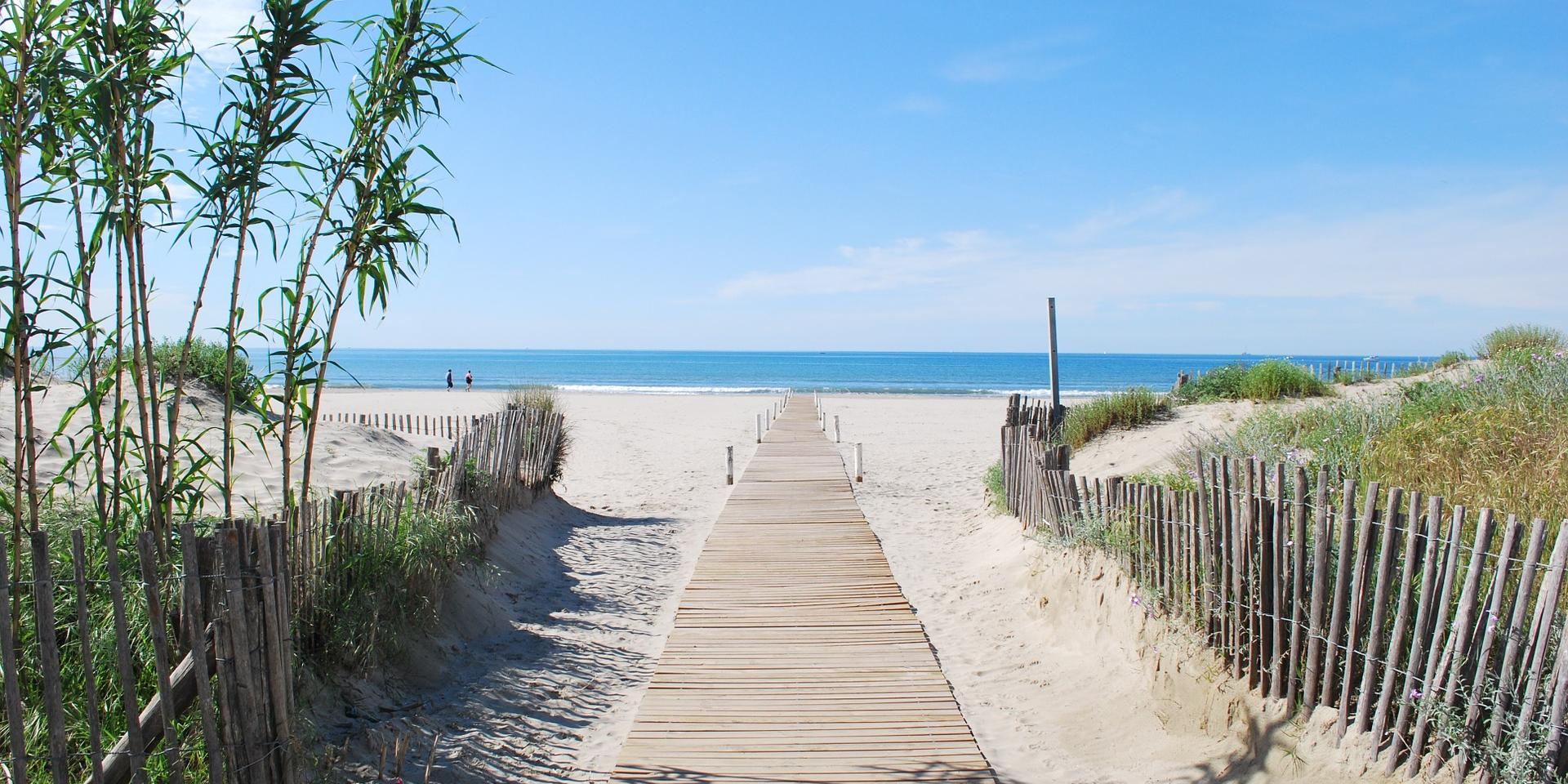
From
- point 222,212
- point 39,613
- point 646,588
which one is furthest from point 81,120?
point 646,588

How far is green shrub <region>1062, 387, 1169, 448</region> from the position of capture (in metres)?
12.7

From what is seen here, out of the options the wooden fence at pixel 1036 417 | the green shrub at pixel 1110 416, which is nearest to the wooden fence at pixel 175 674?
the wooden fence at pixel 1036 417

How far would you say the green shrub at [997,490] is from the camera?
381 inches

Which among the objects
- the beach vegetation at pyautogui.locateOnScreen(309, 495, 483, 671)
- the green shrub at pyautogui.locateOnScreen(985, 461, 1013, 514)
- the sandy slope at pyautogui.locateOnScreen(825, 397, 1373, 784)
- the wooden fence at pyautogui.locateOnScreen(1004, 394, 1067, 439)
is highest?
the wooden fence at pyautogui.locateOnScreen(1004, 394, 1067, 439)

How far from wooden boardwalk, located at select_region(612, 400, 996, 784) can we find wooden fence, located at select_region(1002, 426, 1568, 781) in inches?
55.2

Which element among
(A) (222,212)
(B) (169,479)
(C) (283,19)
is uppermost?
(C) (283,19)

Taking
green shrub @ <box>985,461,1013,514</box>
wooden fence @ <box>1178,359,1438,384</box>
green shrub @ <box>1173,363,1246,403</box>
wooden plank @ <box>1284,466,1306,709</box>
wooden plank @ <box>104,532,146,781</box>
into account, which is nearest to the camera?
wooden plank @ <box>104,532,146,781</box>

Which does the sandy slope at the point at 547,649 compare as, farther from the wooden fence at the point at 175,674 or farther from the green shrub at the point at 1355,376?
the green shrub at the point at 1355,376

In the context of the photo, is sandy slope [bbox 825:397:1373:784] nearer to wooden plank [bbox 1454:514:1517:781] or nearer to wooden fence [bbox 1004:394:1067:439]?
wooden plank [bbox 1454:514:1517:781]

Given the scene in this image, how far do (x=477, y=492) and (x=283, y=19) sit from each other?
4334mm

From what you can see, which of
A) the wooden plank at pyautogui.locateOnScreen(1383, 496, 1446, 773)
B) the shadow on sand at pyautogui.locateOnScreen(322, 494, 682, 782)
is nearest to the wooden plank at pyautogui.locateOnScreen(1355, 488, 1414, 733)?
the wooden plank at pyautogui.locateOnScreen(1383, 496, 1446, 773)

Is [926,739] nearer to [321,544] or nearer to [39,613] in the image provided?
[321,544]

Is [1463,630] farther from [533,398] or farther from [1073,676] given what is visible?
[533,398]

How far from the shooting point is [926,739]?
442 cm
